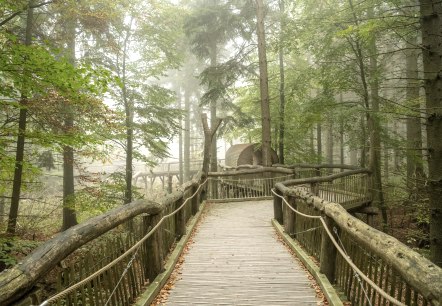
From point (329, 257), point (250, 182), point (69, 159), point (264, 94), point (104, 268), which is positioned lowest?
point (329, 257)

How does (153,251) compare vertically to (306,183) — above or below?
below

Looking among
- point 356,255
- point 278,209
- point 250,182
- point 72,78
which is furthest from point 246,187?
point 356,255

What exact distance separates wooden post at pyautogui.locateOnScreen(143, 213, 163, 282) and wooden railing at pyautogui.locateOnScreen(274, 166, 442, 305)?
253 cm

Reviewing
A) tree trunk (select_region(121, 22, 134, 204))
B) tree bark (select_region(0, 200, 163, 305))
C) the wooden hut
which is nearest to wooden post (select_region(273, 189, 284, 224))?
tree bark (select_region(0, 200, 163, 305))

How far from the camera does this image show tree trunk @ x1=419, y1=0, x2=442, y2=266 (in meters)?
5.13

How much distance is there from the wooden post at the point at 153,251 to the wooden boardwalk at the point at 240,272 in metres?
0.39

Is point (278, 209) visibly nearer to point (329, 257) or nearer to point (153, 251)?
point (329, 257)

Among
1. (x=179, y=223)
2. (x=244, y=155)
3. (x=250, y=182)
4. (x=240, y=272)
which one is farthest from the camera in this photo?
(x=244, y=155)

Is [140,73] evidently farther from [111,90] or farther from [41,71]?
[41,71]

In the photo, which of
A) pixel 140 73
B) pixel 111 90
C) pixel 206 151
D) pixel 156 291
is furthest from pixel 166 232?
pixel 140 73

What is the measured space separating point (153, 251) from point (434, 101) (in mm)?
5209

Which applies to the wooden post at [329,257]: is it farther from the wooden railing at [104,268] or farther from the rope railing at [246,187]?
the rope railing at [246,187]

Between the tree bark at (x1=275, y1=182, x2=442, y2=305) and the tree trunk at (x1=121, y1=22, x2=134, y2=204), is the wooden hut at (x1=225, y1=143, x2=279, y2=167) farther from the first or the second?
the tree bark at (x1=275, y1=182, x2=442, y2=305)

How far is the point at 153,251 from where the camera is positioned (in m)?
4.71
